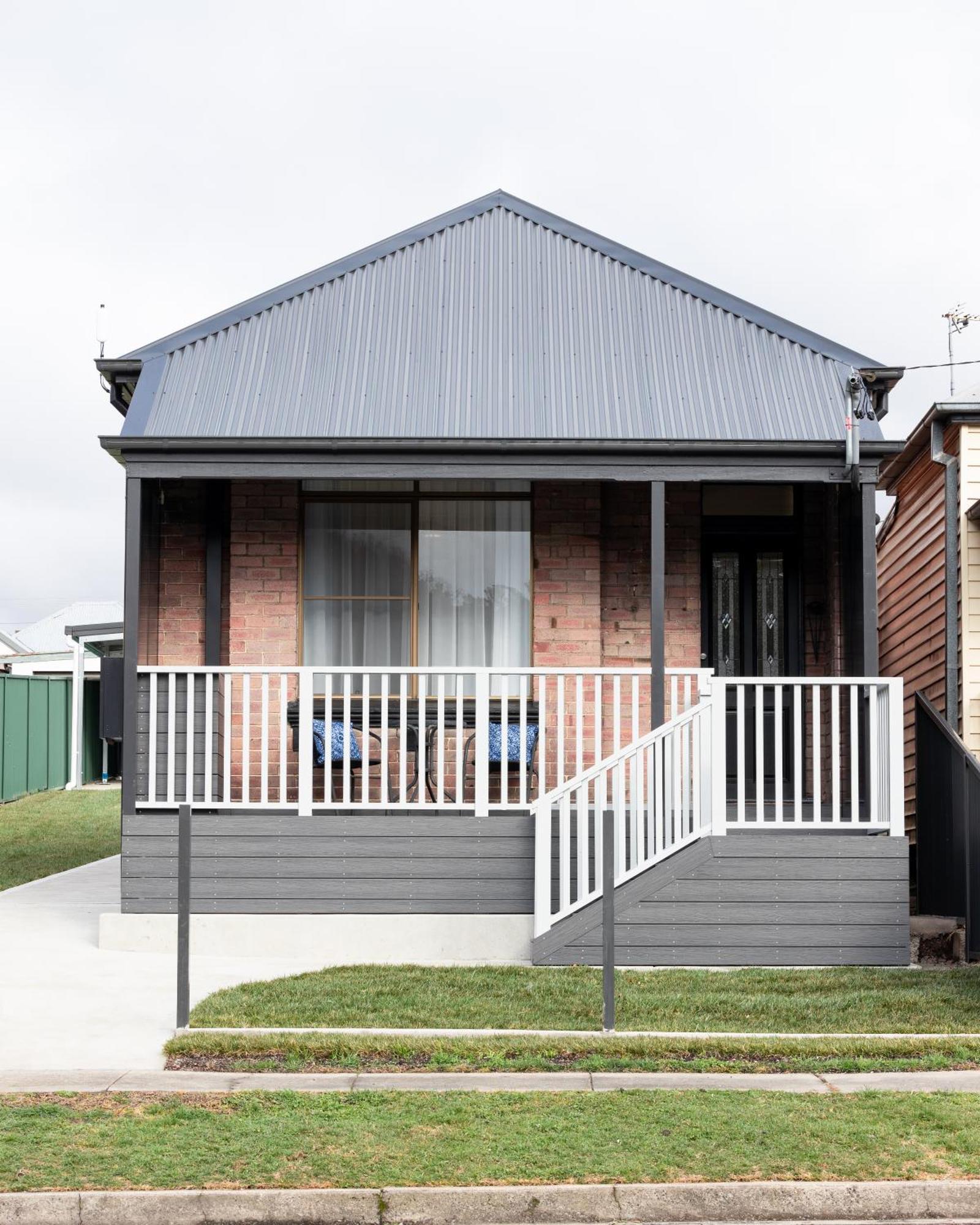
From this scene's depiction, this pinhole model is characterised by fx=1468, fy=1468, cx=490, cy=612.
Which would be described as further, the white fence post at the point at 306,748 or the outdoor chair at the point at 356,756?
the outdoor chair at the point at 356,756

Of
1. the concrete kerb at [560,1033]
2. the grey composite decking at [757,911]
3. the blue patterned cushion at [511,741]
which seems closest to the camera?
the concrete kerb at [560,1033]

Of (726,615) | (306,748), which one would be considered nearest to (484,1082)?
(306,748)

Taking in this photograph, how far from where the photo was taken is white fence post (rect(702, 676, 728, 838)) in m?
9.60

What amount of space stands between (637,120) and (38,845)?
41.6 feet

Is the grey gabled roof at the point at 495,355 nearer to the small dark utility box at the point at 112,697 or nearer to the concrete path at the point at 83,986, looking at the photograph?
the small dark utility box at the point at 112,697

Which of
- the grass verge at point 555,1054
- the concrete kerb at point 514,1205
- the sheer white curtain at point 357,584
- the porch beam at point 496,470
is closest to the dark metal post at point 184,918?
the grass verge at point 555,1054

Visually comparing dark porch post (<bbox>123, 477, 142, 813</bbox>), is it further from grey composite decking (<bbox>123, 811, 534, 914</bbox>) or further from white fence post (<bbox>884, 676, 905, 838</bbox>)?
white fence post (<bbox>884, 676, 905, 838</bbox>)

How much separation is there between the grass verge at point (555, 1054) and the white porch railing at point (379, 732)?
270 centimetres

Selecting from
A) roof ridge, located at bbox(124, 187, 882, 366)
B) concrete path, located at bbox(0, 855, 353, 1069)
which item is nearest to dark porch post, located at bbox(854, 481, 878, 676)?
roof ridge, located at bbox(124, 187, 882, 366)

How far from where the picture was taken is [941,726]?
36.5ft

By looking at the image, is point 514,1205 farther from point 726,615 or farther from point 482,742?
point 726,615

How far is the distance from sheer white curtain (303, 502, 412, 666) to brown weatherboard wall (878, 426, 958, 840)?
181 inches

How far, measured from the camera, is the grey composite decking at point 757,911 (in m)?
9.60

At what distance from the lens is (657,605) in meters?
10.3
